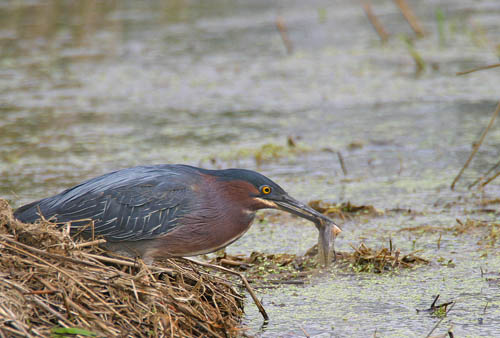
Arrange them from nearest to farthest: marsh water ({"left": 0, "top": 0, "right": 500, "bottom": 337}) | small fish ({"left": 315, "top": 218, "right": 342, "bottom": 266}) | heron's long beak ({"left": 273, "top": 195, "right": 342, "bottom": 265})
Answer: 1. heron's long beak ({"left": 273, "top": 195, "right": 342, "bottom": 265})
2. small fish ({"left": 315, "top": 218, "right": 342, "bottom": 266})
3. marsh water ({"left": 0, "top": 0, "right": 500, "bottom": 337})

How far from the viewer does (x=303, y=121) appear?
8.77 meters

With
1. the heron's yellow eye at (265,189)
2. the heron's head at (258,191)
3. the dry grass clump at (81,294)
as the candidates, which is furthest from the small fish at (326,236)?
the dry grass clump at (81,294)

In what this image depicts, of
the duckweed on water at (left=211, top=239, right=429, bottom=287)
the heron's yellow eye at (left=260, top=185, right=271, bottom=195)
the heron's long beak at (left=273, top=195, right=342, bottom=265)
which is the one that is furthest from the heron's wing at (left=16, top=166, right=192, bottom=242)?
the duckweed on water at (left=211, top=239, right=429, bottom=287)

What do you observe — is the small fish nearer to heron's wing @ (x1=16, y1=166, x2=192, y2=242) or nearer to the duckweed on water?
the duckweed on water

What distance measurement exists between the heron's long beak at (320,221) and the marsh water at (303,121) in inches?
9.9

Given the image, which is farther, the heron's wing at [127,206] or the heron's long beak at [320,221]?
the heron's long beak at [320,221]

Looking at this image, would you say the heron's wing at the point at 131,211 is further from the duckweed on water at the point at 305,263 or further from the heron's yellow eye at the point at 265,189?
the duckweed on water at the point at 305,263

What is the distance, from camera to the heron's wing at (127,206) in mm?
3898

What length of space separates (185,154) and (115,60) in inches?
198

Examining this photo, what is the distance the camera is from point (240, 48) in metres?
12.5

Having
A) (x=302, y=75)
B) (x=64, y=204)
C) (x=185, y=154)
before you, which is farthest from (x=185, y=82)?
(x=64, y=204)

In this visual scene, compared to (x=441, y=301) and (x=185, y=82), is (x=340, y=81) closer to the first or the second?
(x=185, y=82)

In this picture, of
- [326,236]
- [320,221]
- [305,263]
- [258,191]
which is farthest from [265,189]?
[305,263]

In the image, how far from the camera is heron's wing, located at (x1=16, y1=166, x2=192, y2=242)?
3.90 m
